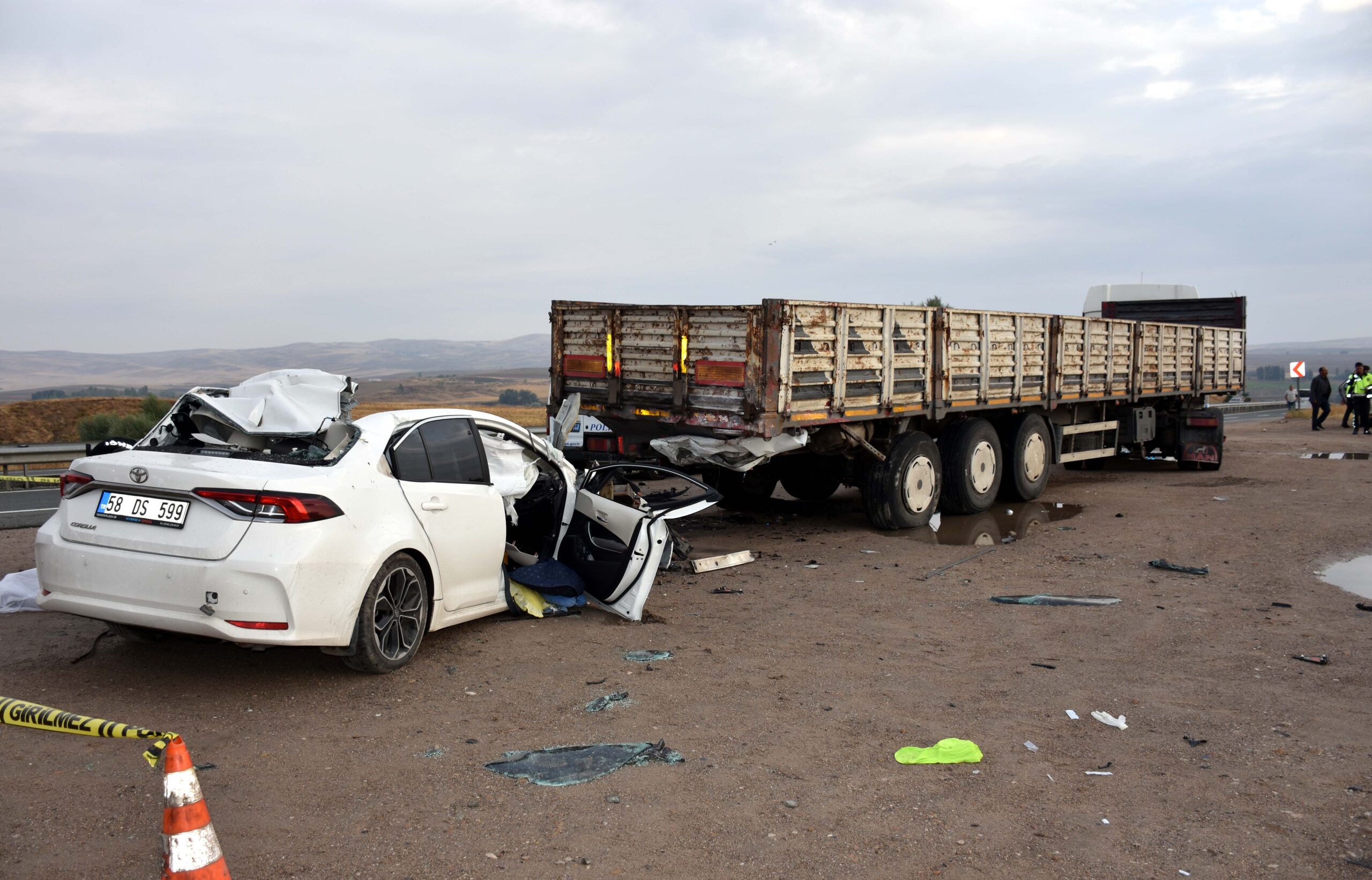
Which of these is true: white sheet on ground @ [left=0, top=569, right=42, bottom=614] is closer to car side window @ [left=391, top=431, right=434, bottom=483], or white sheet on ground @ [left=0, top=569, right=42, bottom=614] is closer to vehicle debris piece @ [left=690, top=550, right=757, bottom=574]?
car side window @ [left=391, top=431, right=434, bottom=483]

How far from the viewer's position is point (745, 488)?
40.1 feet

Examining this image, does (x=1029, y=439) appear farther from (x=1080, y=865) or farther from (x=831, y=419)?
(x=1080, y=865)

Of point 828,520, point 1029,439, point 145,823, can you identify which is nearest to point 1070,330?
point 1029,439

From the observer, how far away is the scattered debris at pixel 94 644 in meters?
5.56

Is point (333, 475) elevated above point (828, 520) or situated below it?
above

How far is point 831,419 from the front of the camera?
9383 millimetres

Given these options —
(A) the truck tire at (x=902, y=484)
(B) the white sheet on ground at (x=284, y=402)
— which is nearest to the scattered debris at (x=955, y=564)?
(A) the truck tire at (x=902, y=484)

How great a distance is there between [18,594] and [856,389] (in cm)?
691

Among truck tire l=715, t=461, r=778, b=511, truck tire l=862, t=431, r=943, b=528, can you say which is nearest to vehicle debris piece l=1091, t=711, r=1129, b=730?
truck tire l=862, t=431, r=943, b=528

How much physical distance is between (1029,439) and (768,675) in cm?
826

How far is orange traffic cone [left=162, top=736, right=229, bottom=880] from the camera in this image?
311 cm

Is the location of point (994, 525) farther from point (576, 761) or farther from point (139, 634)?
point (139, 634)

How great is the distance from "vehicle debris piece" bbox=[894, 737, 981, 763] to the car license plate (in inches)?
138

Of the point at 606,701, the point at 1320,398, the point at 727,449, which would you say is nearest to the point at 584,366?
the point at 727,449
